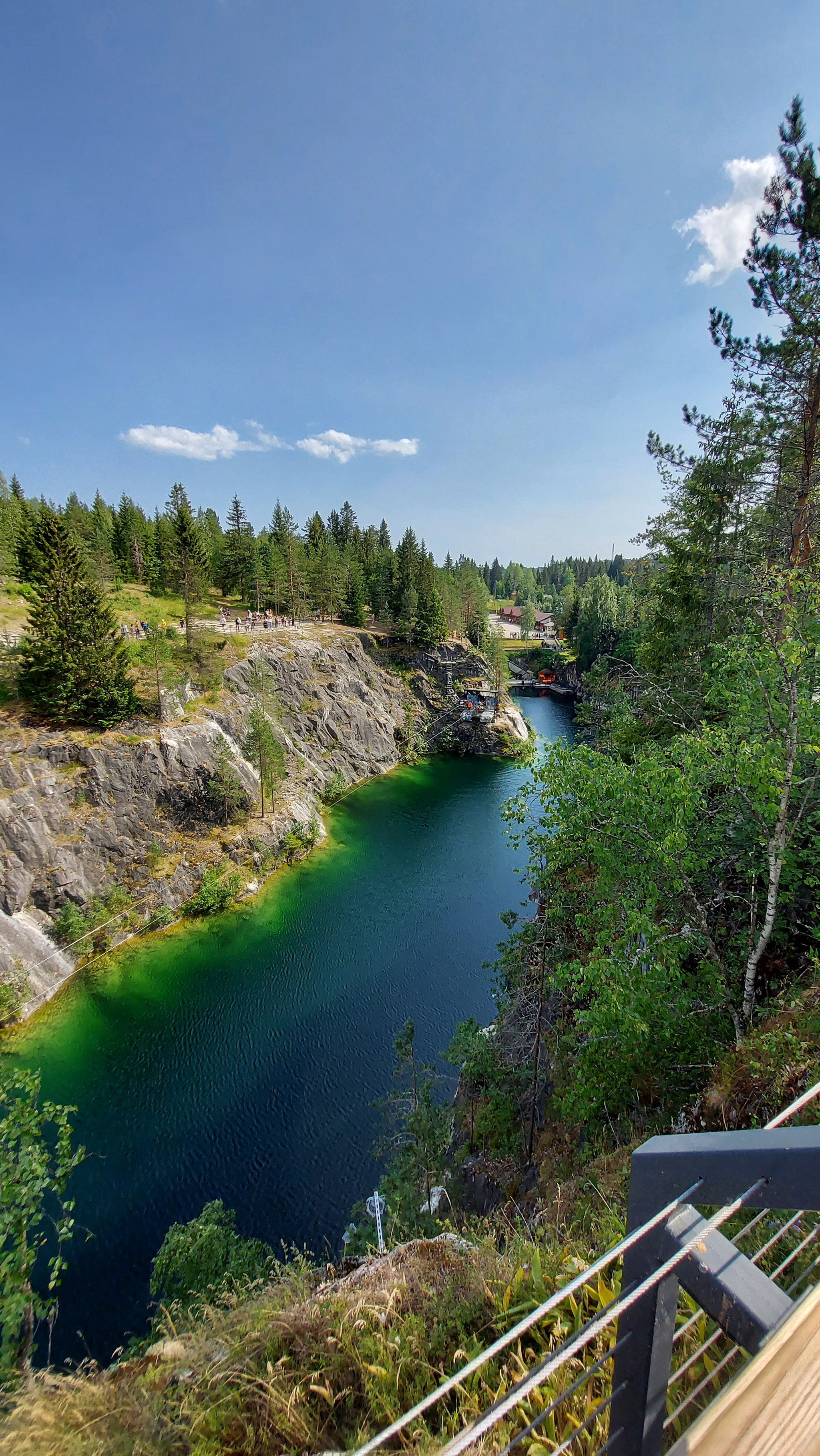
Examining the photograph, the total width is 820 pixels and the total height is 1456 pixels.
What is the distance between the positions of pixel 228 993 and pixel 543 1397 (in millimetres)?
23126

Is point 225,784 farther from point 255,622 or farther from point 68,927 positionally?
point 255,622

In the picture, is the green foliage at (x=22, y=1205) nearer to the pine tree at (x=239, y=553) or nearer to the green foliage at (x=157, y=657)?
the green foliage at (x=157, y=657)

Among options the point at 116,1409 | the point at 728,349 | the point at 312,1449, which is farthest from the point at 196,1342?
the point at 728,349

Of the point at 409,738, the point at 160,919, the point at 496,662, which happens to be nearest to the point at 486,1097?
the point at 160,919

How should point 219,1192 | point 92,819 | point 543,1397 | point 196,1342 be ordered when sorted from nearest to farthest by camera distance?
point 543,1397 < point 196,1342 < point 219,1192 < point 92,819

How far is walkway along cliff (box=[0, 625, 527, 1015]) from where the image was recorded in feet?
81.4

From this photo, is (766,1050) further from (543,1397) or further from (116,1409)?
(116,1409)

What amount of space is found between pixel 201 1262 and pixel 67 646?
87.2 feet

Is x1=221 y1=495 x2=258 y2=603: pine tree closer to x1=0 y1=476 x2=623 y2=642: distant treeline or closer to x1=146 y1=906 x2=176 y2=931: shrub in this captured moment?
x1=0 y1=476 x2=623 y2=642: distant treeline

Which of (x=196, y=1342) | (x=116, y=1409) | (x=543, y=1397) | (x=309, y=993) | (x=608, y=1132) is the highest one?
(x=543, y=1397)

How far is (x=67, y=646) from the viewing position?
2830 centimetres

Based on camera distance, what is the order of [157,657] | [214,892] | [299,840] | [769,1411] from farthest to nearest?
1. [299,840]
2. [157,657]
3. [214,892]
4. [769,1411]

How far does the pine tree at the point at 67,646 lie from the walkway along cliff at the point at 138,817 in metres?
1.32

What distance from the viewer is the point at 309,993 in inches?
915
